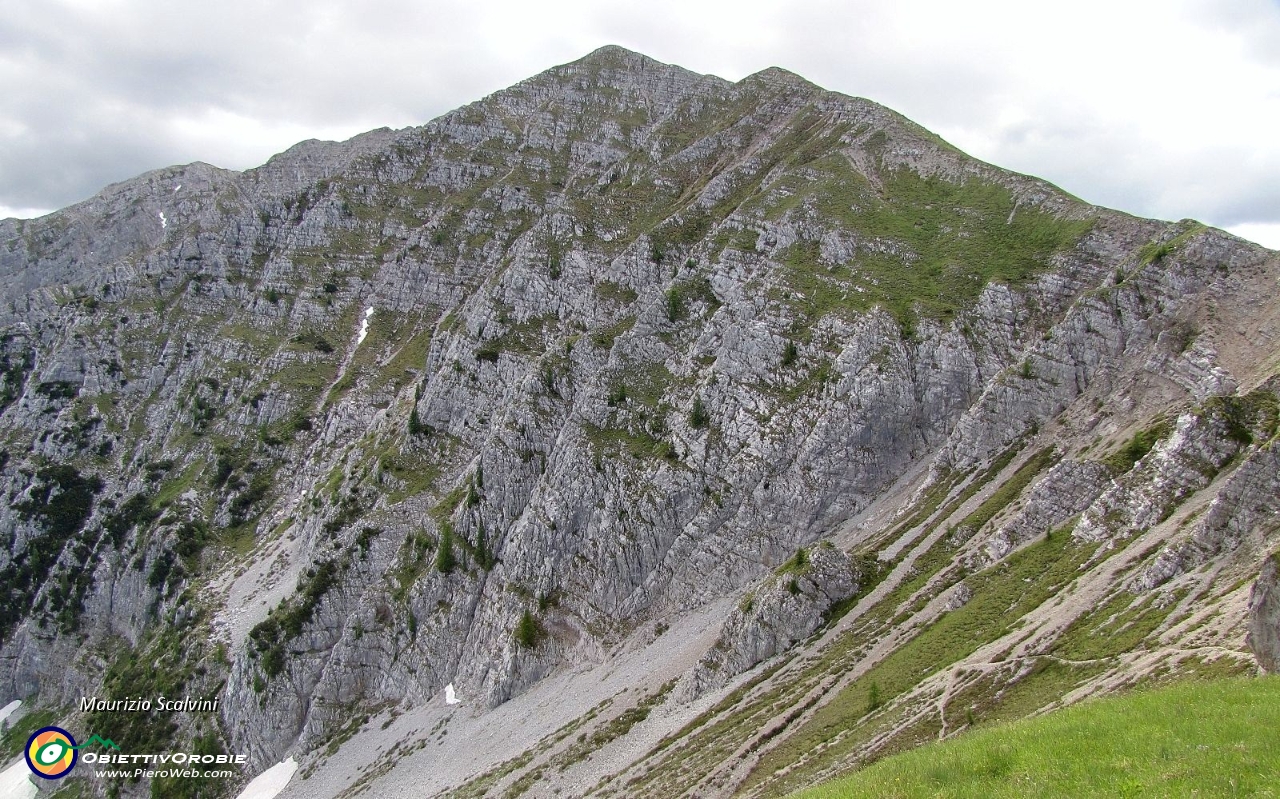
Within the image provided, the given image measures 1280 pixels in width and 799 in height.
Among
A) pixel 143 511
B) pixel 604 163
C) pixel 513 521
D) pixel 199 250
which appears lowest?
pixel 513 521

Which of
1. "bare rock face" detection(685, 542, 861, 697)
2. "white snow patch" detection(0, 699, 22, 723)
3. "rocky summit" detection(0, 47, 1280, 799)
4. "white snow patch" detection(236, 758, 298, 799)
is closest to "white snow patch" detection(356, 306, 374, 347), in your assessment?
"rocky summit" detection(0, 47, 1280, 799)

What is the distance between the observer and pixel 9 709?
132875mm

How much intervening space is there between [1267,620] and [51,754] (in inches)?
5350

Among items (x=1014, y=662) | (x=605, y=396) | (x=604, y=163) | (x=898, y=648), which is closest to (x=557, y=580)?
(x=605, y=396)

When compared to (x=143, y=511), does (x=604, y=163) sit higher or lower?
higher

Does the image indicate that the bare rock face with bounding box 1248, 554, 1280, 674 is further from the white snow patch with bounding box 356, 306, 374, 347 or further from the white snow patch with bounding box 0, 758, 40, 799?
the white snow patch with bounding box 356, 306, 374, 347

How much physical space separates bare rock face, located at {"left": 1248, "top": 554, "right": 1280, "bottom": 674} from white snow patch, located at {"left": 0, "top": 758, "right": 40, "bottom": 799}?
15413cm

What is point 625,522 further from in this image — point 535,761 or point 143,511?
point 143,511

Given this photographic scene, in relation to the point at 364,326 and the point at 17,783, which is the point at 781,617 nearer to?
the point at 364,326

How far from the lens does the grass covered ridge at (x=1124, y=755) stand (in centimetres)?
1555

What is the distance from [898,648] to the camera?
52.8m

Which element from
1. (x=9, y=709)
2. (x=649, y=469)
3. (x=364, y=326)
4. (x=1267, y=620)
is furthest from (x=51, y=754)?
(x=1267, y=620)

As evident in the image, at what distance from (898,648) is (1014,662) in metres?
14.9

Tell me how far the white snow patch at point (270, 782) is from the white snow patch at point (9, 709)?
7862 cm
